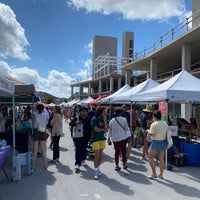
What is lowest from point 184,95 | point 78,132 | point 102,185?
point 102,185

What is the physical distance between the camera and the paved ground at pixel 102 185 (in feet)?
15.8

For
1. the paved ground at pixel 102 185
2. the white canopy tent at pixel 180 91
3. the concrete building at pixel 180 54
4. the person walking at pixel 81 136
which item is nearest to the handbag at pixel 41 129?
the person walking at pixel 81 136

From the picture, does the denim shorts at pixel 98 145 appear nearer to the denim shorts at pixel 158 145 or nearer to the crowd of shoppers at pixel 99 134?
the crowd of shoppers at pixel 99 134

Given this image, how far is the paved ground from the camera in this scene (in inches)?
190

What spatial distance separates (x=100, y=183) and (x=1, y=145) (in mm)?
2475

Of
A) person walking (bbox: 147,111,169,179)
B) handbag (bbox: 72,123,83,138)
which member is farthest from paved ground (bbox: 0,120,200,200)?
handbag (bbox: 72,123,83,138)

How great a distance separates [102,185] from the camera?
A: 17.8ft

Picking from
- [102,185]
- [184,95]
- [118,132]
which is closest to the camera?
[102,185]

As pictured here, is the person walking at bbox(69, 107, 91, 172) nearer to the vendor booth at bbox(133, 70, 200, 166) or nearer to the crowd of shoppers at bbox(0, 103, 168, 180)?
the crowd of shoppers at bbox(0, 103, 168, 180)

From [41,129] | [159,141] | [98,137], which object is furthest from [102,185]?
[41,129]

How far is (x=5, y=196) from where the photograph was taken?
4742mm

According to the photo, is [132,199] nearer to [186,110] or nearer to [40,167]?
[40,167]

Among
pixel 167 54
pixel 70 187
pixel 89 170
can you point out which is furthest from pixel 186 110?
pixel 70 187

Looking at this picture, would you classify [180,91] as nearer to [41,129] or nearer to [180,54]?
[41,129]
